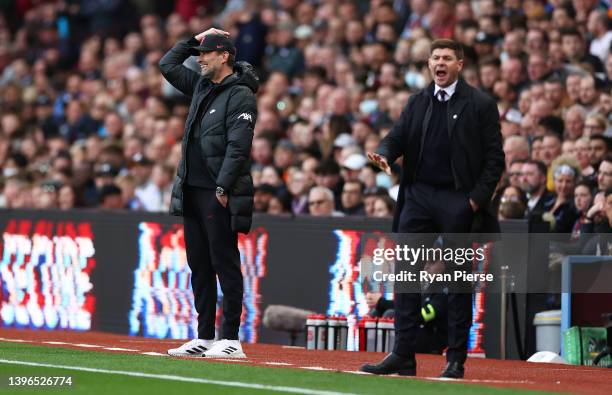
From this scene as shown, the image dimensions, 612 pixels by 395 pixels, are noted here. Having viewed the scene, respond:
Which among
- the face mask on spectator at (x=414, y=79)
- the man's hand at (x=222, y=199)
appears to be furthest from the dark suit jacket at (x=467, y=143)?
the face mask on spectator at (x=414, y=79)

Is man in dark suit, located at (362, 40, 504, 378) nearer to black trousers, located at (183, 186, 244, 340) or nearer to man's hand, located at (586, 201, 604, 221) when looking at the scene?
black trousers, located at (183, 186, 244, 340)

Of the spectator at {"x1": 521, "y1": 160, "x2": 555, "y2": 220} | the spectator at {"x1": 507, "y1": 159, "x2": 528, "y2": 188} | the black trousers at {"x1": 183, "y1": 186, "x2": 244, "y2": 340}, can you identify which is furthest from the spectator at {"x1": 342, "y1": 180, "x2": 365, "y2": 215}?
the black trousers at {"x1": 183, "y1": 186, "x2": 244, "y2": 340}

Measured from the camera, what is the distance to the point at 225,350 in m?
10.8

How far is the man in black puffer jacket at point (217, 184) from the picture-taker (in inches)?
423

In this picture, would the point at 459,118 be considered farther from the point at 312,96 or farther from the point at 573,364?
the point at 312,96

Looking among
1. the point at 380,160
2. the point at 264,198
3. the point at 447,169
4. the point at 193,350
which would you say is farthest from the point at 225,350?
the point at 264,198

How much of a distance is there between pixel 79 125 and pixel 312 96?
16.9 feet

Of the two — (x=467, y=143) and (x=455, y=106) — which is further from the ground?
(x=455, y=106)

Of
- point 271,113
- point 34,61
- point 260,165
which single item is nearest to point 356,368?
point 260,165

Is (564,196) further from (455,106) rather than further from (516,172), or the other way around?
(455,106)

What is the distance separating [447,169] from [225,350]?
93.1 inches

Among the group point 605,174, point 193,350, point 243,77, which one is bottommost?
point 193,350

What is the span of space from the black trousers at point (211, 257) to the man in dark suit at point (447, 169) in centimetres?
158

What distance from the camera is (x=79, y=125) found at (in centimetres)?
2295
